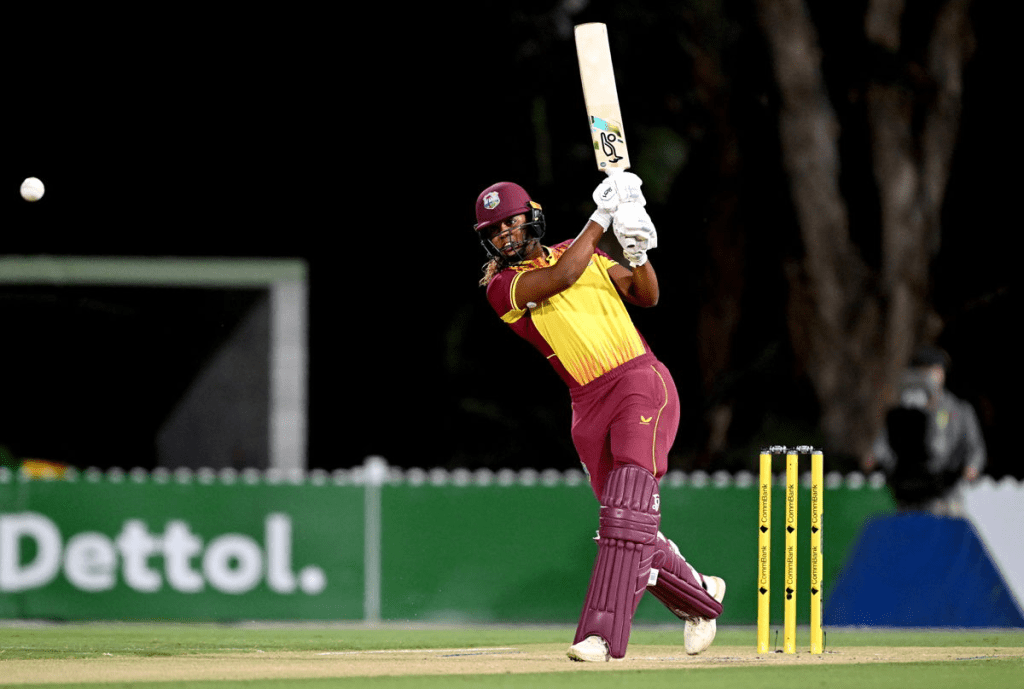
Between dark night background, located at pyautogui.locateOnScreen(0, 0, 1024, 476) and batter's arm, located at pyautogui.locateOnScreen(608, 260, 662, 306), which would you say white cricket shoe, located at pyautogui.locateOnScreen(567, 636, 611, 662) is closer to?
batter's arm, located at pyautogui.locateOnScreen(608, 260, 662, 306)

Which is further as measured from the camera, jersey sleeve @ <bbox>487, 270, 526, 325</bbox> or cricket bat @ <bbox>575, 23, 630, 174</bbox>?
cricket bat @ <bbox>575, 23, 630, 174</bbox>

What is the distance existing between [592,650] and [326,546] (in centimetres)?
424

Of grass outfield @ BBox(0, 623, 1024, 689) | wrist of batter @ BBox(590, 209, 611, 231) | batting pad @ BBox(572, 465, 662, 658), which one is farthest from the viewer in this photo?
wrist of batter @ BBox(590, 209, 611, 231)

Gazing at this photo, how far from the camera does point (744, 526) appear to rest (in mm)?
11266

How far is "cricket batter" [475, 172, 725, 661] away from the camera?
24.1ft

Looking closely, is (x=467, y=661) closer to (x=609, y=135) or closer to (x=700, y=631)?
(x=700, y=631)

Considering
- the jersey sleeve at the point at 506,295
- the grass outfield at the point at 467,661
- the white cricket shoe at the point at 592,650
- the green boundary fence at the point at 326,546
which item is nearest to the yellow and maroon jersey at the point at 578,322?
the jersey sleeve at the point at 506,295

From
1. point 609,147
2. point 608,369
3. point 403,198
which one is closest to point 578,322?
point 608,369

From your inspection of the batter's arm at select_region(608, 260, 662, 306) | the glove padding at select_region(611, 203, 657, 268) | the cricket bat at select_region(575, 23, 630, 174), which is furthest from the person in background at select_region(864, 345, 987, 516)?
the glove padding at select_region(611, 203, 657, 268)

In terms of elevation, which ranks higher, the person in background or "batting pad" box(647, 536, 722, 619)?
the person in background

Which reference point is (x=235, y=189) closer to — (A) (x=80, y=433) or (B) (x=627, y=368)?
(A) (x=80, y=433)

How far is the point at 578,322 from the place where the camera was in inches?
298

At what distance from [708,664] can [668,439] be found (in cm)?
88

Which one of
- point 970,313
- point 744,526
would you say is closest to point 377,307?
point 970,313
